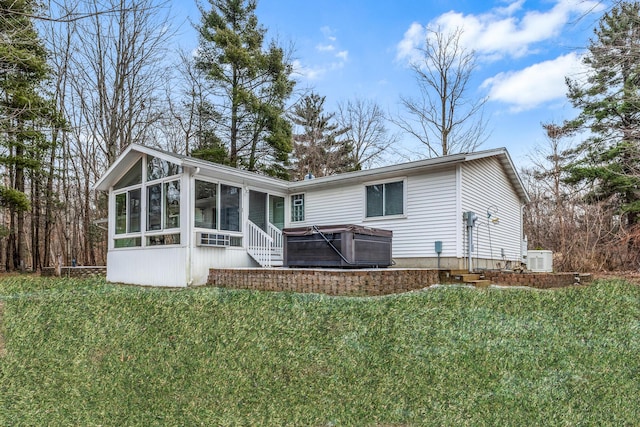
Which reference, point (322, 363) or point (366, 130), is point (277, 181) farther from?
point (366, 130)

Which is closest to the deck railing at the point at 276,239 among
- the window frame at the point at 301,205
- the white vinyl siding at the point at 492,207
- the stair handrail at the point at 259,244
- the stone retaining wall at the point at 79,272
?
the stair handrail at the point at 259,244

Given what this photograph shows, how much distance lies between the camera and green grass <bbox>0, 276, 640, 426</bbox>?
3.14 metres

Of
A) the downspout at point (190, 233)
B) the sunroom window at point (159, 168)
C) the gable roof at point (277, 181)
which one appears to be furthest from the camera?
the sunroom window at point (159, 168)

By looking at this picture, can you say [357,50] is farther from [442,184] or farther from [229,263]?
[229,263]

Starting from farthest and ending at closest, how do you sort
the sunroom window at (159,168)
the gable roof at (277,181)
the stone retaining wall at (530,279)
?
the sunroom window at (159,168) → the gable roof at (277,181) → the stone retaining wall at (530,279)

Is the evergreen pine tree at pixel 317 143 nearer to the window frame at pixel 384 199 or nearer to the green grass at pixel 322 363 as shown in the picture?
the window frame at pixel 384 199

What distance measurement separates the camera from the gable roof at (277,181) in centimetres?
902

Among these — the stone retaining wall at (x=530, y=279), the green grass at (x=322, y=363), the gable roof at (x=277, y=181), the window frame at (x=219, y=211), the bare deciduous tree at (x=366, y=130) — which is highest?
the bare deciduous tree at (x=366, y=130)

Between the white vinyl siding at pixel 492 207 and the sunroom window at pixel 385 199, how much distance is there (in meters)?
1.54

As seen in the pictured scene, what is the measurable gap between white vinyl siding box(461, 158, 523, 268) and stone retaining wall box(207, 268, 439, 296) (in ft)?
7.96

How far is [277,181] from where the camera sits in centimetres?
1134

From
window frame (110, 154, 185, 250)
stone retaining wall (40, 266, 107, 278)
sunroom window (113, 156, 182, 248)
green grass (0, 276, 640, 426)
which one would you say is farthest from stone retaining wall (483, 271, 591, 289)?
stone retaining wall (40, 266, 107, 278)

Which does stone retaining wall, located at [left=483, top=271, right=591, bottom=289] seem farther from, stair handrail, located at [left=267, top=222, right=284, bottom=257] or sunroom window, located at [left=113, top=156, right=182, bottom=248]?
sunroom window, located at [left=113, top=156, right=182, bottom=248]

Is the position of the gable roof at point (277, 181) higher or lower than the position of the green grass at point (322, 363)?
higher
